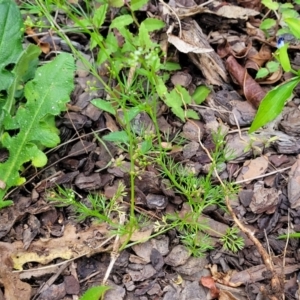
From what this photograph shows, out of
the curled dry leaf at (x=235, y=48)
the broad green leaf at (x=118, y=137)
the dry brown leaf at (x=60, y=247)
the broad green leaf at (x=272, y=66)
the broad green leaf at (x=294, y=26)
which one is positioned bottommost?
the dry brown leaf at (x=60, y=247)

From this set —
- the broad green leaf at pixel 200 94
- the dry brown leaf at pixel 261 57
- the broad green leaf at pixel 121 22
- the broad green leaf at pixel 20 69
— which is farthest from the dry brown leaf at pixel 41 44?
the dry brown leaf at pixel 261 57

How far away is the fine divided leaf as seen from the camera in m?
2.20

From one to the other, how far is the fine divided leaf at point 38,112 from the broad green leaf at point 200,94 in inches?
22.9

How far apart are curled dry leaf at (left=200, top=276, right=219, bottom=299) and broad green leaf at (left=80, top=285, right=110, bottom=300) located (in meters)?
0.38

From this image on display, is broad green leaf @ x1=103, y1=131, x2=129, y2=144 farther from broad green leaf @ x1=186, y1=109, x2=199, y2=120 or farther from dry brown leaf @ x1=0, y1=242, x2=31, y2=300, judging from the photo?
dry brown leaf @ x1=0, y1=242, x2=31, y2=300

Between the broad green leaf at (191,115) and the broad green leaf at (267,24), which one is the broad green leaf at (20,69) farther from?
the broad green leaf at (267,24)

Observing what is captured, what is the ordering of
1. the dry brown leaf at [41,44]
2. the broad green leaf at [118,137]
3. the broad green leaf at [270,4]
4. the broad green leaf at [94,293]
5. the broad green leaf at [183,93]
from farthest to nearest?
the dry brown leaf at [41,44], the broad green leaf at [270,4], the broad green leaf at [183,93], the broad green leaf at [118,137], the broad green leaf at [94,293]

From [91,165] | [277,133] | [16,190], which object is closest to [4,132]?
[16,190]

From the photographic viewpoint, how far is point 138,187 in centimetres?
217

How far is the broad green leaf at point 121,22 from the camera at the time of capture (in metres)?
2.38

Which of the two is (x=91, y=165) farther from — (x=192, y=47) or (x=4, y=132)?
(x=192, y=47)

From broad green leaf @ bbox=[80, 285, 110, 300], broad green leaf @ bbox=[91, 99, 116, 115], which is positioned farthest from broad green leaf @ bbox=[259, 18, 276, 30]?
broad green leaf @ bbox=[80, 285, 110, 300]

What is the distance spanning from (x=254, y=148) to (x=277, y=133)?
14 centimetres

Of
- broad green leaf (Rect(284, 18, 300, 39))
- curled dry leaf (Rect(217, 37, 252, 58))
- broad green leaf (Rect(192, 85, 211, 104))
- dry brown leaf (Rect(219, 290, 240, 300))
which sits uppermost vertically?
broad green leaf (Rect(284, 18, 300, 39))
